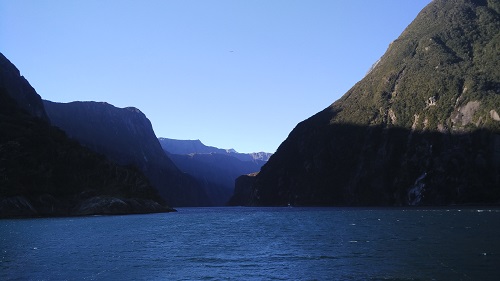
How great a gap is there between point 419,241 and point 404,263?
19.2m

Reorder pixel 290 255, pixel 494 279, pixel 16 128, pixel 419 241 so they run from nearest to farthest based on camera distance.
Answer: pixel 494 279 < pixel 290 255 < pixel 419 241 < pixel 16 128

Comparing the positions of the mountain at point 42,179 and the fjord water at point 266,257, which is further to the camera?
the mountain at point 42,179

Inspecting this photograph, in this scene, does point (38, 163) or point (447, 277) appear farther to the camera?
point (38, 163)

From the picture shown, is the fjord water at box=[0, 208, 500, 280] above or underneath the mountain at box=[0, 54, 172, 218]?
underneath

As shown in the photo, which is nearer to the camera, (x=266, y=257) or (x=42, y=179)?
(x=266, y=257)

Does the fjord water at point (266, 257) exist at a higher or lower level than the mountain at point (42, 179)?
lower

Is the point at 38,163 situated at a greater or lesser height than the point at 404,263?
greater

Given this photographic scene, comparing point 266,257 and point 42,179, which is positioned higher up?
point 42,179

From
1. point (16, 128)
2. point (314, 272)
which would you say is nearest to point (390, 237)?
point (314, 272)

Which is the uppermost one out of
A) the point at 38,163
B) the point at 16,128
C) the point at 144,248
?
the point at 16,128

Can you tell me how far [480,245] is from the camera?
181 feet

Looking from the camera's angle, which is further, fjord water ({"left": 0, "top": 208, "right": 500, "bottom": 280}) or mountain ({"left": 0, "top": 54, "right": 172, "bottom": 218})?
mountain ({"left": 0, "top": 54, "right": 172, "bottom": 218})

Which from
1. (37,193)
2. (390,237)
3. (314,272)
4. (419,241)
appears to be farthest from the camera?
(37,193)

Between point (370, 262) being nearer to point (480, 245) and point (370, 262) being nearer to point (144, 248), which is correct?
point (480, 245)
